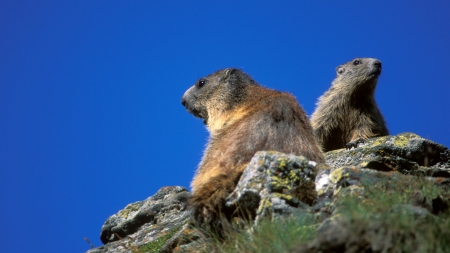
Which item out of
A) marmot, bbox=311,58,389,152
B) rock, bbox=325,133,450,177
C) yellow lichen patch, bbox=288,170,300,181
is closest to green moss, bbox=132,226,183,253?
yellow lichen patch, bbox=288,170,300,181

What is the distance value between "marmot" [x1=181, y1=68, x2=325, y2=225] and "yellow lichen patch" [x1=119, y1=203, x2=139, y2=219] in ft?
9.48

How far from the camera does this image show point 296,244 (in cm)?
595

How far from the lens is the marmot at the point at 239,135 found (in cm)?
797

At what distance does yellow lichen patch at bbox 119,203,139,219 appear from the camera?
524 inches

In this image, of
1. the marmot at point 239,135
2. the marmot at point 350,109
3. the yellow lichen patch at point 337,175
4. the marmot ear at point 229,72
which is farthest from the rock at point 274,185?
the marmot at point 350,109

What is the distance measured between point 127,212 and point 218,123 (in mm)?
3438

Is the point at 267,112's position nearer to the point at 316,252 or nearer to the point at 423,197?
the point at 423,197

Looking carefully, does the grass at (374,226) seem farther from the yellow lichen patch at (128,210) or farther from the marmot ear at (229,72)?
the yellow lichen patch at (128,210)

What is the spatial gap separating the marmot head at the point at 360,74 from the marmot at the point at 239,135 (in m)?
6.38

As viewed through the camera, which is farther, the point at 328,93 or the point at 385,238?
the point at 328,93

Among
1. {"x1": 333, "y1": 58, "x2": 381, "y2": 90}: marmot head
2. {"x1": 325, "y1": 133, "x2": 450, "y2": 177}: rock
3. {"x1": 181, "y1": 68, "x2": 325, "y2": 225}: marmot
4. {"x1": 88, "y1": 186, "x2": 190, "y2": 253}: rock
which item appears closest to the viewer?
{"x1": 181, "y1": 68, "x2": 325, "y2": 225}: marmot

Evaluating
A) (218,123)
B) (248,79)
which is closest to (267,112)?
(218,123)

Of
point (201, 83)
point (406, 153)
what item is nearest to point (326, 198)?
point (406, 153)

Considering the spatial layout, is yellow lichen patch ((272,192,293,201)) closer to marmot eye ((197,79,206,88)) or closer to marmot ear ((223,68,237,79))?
marmot ear ((223,68,237,79))
